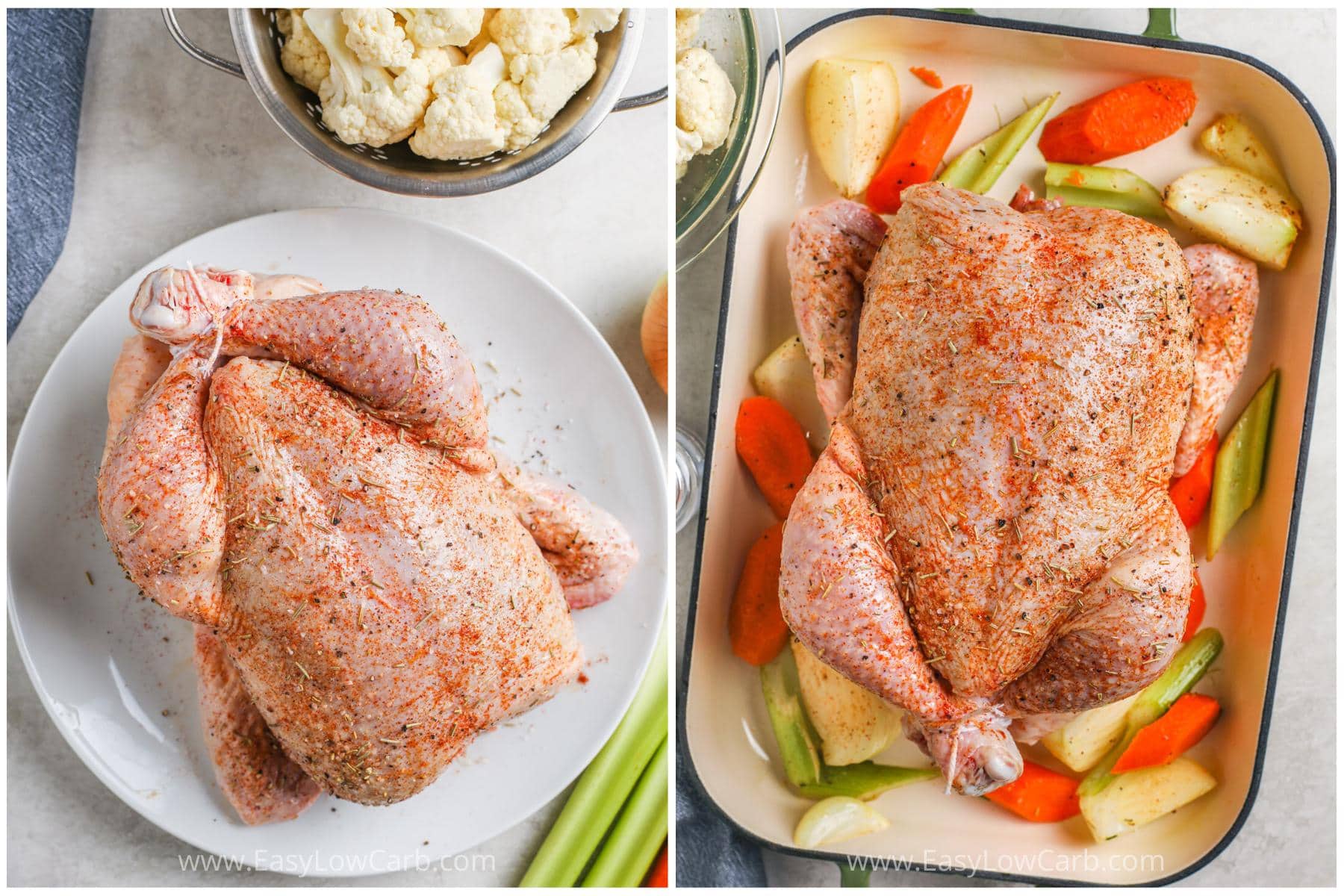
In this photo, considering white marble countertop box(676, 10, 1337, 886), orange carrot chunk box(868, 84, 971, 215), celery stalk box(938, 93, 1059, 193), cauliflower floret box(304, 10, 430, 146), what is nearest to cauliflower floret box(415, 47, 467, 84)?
cauliflower floret box(304, 10, 430, 146)

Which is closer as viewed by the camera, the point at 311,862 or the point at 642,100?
the point at 642,100

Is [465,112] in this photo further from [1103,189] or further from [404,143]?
[1103,189]

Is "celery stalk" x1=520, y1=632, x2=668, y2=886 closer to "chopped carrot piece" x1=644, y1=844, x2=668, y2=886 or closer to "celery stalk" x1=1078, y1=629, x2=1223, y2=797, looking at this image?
"chopped carrot piece" x1=644, y1=844, x2=668, y2=886

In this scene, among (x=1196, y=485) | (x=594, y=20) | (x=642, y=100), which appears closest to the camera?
(x=594, y=20)

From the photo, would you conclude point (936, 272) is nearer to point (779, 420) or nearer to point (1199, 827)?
point (779, 420)

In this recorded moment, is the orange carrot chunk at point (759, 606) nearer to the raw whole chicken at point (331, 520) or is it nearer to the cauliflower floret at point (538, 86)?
the raw whole chicken at point (331, 520)

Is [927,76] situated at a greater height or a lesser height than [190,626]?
greater

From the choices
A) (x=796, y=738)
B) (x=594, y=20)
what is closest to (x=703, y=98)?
(x=594, y=20)
